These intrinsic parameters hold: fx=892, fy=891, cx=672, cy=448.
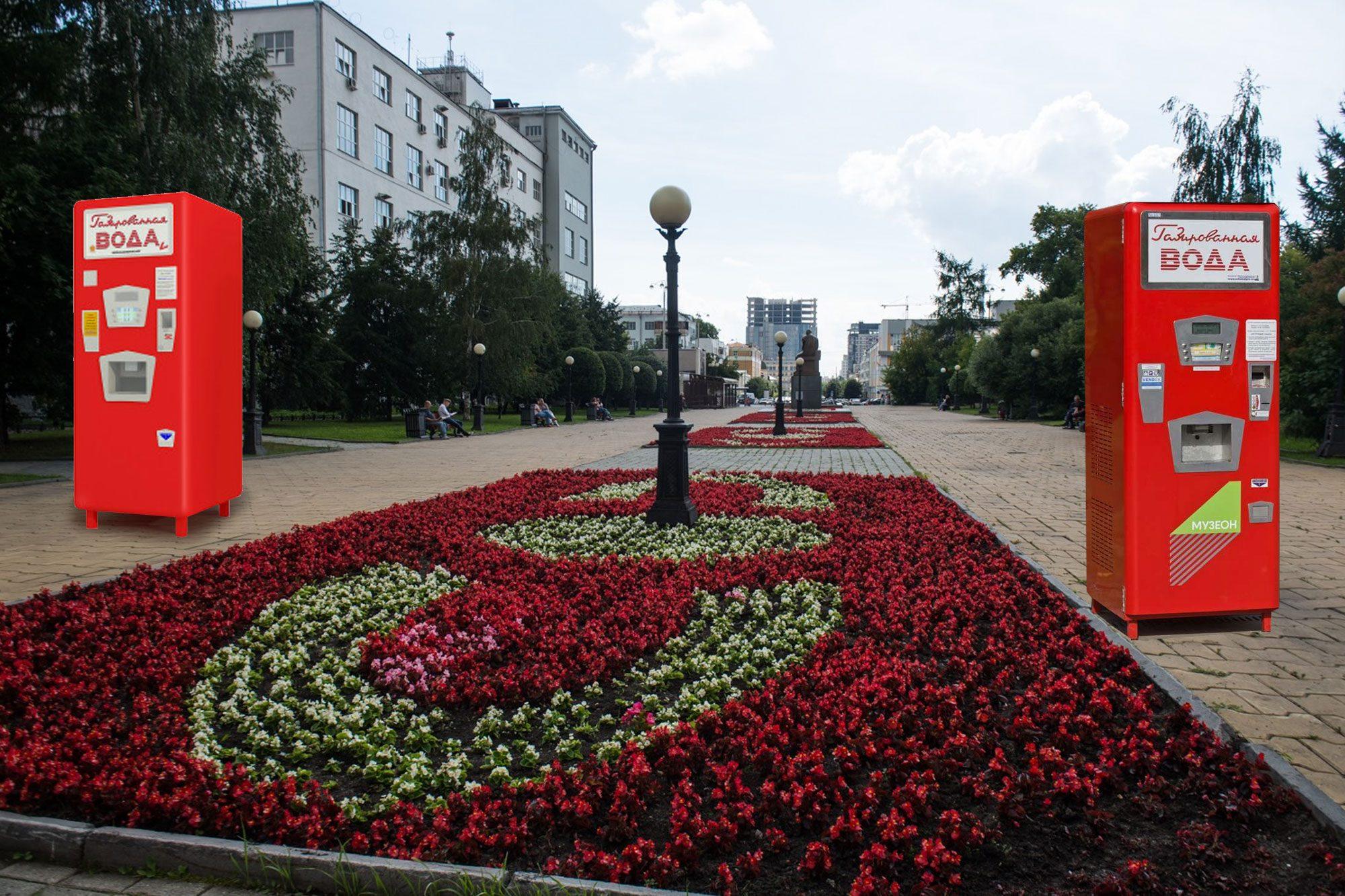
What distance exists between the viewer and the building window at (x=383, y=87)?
138 ft

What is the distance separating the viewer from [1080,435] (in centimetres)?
2752

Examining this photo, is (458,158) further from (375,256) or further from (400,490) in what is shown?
(400,490)

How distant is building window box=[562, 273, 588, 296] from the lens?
65375 mm

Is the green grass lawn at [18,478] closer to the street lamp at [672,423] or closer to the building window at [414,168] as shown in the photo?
the street lamp at [672,423]

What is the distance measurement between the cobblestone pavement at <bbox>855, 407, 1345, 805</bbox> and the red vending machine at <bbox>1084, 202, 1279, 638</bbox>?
25 cm

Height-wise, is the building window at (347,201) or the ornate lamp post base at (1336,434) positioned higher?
the building window at (347,201)

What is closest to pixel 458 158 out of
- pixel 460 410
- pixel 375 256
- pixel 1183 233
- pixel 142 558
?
pixel 375 256

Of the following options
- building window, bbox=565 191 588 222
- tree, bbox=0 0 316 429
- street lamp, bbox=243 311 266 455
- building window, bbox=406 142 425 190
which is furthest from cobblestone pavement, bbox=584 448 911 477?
building window, bbox=565 191 588 222

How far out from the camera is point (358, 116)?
40438 mm

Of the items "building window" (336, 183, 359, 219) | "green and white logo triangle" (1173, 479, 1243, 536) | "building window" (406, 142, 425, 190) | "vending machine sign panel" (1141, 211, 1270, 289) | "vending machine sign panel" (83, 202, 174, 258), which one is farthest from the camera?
"building window" (406, 142, 425, 190)

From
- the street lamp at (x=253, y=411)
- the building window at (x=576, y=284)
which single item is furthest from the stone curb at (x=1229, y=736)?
the building window at (x=576, y=284)

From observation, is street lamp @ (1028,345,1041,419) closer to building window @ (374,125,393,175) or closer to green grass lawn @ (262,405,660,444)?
green grass lawn @ (262,405,660,444)

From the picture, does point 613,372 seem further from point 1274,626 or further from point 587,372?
point 1274,626

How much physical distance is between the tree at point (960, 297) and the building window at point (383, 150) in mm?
47348
